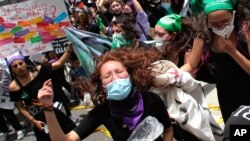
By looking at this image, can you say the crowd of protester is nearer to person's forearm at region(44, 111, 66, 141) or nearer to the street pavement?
person's forearm at region(44, 111, 66, 141)

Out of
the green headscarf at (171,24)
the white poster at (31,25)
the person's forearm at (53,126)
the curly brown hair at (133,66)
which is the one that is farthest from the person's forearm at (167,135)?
the white poster at (31,25)

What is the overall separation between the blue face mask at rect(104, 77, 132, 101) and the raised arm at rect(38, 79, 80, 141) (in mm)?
315

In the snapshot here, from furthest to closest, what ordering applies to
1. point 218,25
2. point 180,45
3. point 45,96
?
1. point 180,45
2. point 218,25
3. point 45,96

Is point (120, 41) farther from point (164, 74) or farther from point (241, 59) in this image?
point (241, 59)

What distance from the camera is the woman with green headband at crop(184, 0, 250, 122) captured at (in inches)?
97.4

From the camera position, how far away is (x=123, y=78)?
2.39 m

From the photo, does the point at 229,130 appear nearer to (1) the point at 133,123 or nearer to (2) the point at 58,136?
(1) the point at 133,123

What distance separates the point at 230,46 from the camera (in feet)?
A: 8.00

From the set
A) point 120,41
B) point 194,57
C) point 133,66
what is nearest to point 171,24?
point 194,57

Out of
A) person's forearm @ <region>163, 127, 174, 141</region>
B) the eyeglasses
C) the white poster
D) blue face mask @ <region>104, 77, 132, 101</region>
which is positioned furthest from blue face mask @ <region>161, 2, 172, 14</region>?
blue face mask @ <region>104, 77, 132, 101</region>

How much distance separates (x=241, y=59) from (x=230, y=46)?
98 mm

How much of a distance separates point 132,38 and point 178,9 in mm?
3799

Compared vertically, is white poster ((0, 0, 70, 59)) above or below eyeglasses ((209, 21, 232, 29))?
below

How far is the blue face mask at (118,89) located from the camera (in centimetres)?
231
